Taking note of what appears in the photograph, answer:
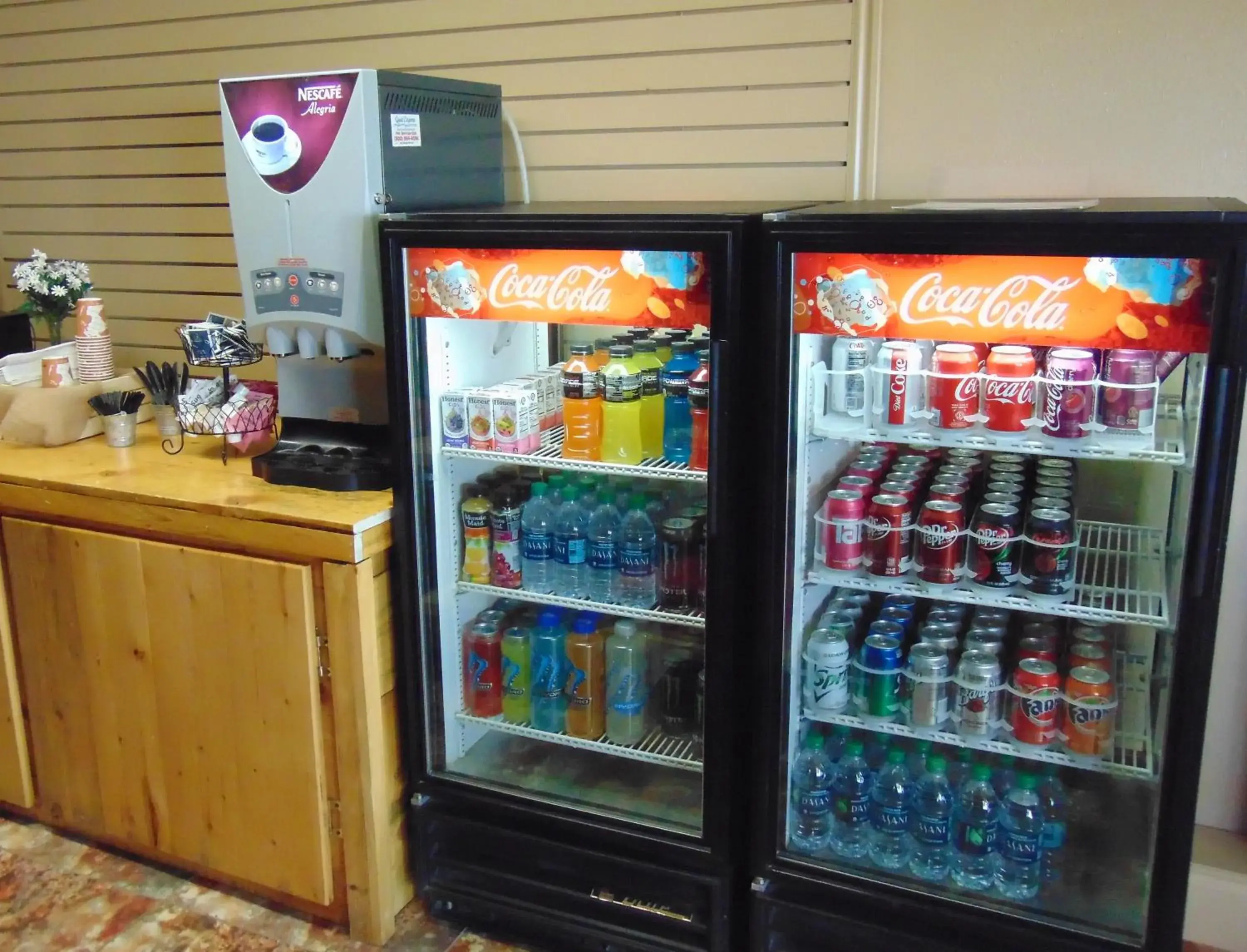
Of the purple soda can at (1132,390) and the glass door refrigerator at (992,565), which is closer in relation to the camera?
the glass door refrigerator at (992,565)

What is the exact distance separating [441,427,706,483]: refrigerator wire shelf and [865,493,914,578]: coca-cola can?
1.20 feet

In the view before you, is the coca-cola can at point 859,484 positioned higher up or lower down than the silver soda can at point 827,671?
higher up

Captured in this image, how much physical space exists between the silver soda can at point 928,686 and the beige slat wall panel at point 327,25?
1.64 m

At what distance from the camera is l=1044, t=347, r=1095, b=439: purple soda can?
6.57ft

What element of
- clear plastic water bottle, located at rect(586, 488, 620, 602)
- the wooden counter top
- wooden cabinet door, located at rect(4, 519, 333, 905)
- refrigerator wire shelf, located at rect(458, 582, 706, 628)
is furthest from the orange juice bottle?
wooden cabinet door, located at rect(4, 519, 333, 905)

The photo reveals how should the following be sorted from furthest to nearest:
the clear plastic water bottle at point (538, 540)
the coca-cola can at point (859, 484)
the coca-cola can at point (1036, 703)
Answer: the clear plastic water bottle at point (538, 540), the coca-cola can at point (859, 484), the coca-cola can at point (1036, 703)

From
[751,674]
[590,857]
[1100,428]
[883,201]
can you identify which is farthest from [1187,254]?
[590,857]

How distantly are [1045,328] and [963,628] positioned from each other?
0.82 m

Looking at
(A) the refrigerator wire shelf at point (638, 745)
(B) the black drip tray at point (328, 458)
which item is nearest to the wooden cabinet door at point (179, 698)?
(B) the black drip tray at point (328, 458)

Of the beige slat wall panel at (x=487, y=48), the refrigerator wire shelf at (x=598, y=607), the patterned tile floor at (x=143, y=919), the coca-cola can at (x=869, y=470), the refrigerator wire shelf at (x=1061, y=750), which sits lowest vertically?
the patterned tile floor at (x=143, y=919)

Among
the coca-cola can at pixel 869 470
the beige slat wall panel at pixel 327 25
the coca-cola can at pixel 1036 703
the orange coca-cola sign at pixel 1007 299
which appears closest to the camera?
the orange coca-cola sign at pixel 1007 299

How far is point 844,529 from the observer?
226cm

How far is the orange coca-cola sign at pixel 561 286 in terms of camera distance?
2.14m

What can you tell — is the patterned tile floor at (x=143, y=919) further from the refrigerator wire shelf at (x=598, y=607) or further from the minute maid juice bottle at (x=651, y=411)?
the minute maid juice bottle at (x=651, y=411)
